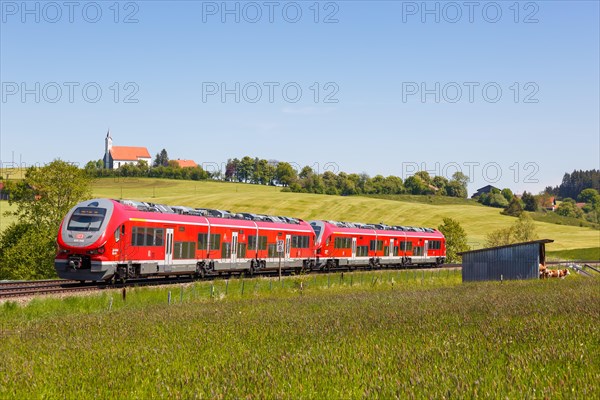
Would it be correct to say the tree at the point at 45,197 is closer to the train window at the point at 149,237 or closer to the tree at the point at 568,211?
the train window at the point at 149,237

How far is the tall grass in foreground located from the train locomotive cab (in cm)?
1404

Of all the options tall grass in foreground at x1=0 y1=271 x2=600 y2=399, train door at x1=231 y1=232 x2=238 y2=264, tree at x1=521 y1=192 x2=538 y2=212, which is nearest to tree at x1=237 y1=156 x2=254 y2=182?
tree at x1=521 y1=192 x2=538 y2=212

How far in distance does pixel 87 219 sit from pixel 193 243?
706 cm

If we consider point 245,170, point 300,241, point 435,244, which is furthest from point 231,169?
point 300,241

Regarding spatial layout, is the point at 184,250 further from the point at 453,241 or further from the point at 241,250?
the point at 453,241

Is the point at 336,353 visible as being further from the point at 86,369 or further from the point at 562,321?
the point at 562,321

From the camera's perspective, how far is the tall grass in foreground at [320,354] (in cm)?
668

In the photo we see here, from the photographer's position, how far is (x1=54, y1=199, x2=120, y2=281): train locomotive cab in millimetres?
29859

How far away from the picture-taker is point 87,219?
3064cm

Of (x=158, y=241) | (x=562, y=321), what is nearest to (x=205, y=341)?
(x=562, y=321)

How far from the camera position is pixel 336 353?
29.5ft

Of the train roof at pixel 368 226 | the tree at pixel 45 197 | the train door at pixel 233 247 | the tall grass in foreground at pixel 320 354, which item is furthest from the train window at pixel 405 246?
the tall grass in foreground at pixel 320 354

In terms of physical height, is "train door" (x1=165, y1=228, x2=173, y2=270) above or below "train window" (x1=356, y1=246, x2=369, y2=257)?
above

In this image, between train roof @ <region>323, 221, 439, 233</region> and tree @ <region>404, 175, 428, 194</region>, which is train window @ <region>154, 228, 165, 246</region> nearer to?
train roof @ <region>323, 221, 439, 233</region>
